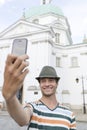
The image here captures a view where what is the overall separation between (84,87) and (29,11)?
67.5ft

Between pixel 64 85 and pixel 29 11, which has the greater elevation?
pixel 29 11

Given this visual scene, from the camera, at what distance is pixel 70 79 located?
36938 millimetres

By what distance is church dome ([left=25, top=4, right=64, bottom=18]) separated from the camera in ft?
147

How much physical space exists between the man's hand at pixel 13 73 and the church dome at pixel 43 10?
43930mm

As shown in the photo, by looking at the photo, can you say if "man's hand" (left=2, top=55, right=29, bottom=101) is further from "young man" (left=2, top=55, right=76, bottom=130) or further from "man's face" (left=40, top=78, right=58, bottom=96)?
"man's face" (left=40, top=78, right=58, bottom=96)

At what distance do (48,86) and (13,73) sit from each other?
124 centimetres

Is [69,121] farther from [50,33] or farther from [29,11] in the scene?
[29,11]

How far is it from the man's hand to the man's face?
1.10 m

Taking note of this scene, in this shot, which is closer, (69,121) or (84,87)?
(69,121)

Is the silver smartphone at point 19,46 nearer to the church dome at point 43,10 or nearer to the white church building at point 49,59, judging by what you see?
the white church building at point 49,59

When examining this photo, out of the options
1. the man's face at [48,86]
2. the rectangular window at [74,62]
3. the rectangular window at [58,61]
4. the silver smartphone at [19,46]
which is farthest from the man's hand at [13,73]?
the rectangular window at [58,61]

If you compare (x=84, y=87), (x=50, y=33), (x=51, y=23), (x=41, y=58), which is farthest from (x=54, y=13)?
(x=84, y=87)

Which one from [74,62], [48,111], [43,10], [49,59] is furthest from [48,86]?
[43,10]

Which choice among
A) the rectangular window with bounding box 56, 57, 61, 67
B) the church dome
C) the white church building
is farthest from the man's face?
the church dome
